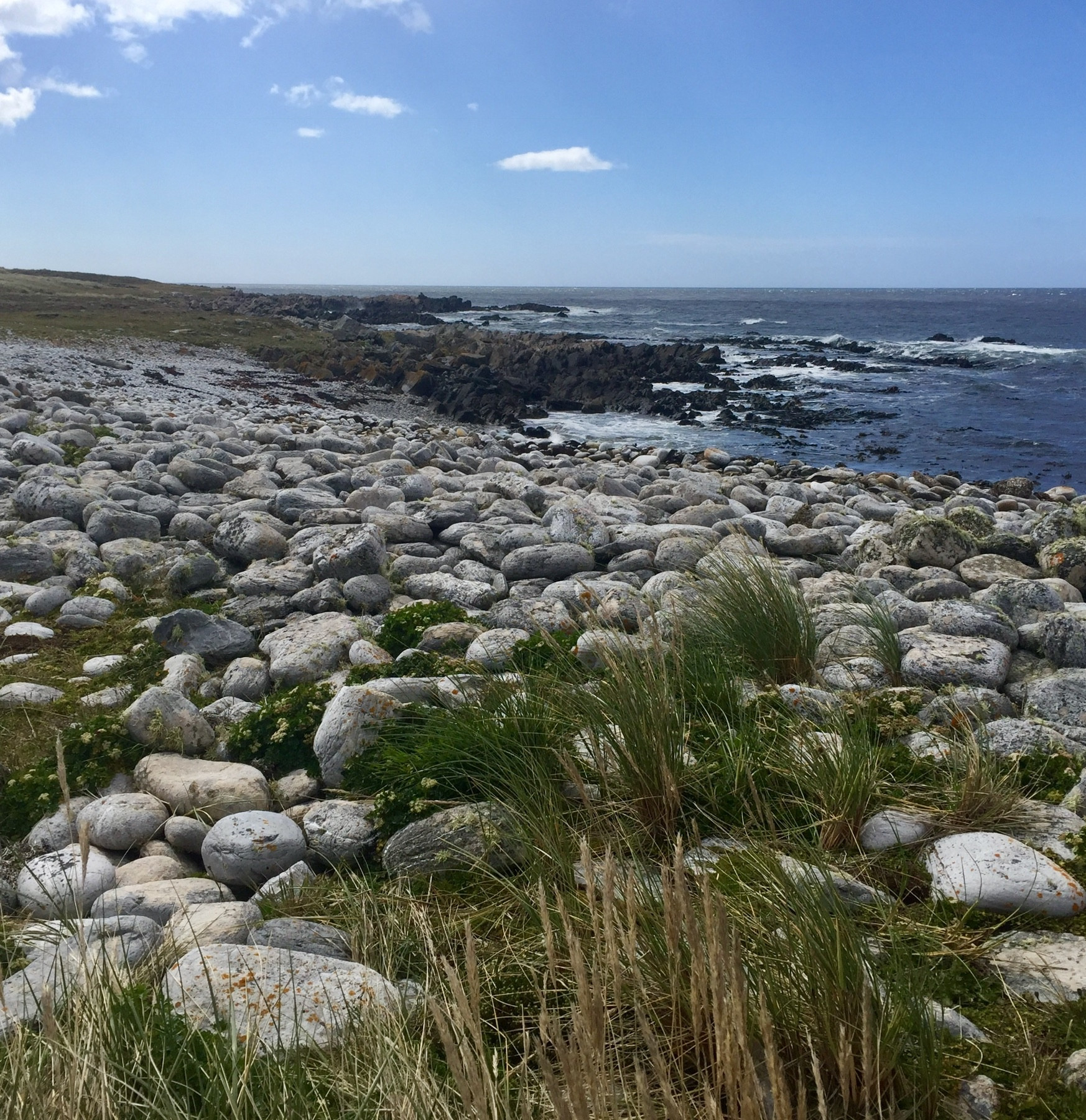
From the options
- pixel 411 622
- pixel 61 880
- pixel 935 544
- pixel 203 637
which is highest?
pixel 935 544

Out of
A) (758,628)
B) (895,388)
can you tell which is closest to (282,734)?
(758,628)

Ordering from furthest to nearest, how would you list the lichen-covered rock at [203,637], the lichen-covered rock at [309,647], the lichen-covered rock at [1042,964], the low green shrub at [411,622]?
1. the lichen-covered rock at [203,637]
2. the low green shrub at [411,622]
3. the lichen-covered rock at [309,647]
4. the lichen-covered rock at [1042,964]

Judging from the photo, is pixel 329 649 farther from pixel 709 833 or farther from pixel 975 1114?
pixel 975 1114

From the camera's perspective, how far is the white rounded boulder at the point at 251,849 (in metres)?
3.15

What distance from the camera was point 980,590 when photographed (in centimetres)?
600

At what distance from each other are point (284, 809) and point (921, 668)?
2.97m

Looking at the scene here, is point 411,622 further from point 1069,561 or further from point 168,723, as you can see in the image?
point 1069,561

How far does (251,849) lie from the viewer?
124 inches

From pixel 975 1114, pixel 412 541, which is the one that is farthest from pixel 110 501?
pixel 975 1114

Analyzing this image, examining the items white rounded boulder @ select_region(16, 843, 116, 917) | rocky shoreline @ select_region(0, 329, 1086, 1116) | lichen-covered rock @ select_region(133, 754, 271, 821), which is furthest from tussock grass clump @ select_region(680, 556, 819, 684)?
white rounded boulder @ select_region(16, 843, 116, 917)

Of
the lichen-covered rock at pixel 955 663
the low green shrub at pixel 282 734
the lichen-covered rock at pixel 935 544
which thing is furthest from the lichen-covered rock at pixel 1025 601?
the low green shrub at pixel 282 734

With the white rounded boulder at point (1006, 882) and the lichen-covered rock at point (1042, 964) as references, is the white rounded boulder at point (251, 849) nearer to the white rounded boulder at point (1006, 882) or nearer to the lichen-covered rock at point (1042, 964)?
the white rounded boulder at point (1006, 882)

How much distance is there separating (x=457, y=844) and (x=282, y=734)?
1345mm

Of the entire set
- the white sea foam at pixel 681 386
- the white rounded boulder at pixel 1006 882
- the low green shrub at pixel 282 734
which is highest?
the white sea foam at pixel 681 386
